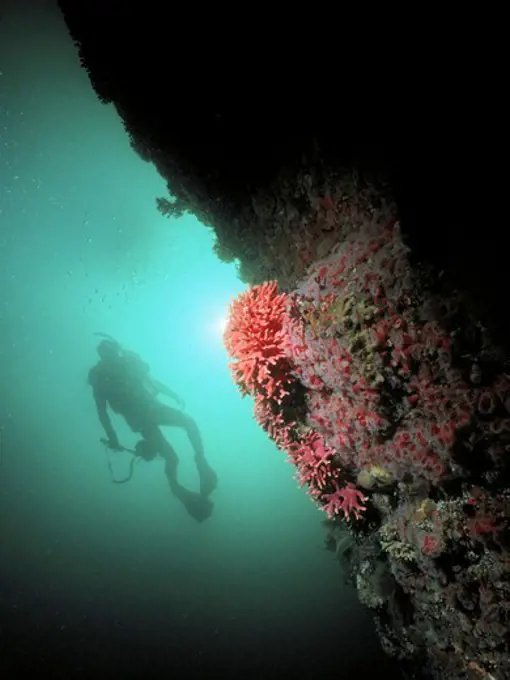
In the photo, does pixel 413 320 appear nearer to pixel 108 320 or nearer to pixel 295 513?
pixel 295 513

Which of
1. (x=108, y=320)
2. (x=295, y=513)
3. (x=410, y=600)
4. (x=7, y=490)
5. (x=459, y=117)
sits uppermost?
(x=108, y=320)

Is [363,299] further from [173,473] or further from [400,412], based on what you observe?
[173,473]

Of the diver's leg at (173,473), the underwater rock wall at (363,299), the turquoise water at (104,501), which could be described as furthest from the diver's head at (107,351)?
the underwater rock wall at (363,299)

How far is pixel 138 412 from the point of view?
14.9m

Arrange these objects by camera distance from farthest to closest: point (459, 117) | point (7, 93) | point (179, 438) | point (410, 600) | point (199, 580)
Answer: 1. point (179, 438)
2. point (199, 580)
3. point (7, 93)
4. point (410, 600)
5. point (459, 117)

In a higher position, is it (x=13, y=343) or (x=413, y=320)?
(x=13, y=343)

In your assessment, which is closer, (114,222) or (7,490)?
(114,222)

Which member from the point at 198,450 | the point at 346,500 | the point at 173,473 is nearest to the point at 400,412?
the point at 346,500

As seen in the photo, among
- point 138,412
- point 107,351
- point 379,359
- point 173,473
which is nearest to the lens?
point 379,359

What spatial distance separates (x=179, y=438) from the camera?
83500 mm

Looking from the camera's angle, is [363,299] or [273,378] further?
[273,378]

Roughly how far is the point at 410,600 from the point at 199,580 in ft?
72.2

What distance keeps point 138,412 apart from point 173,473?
3297 mm

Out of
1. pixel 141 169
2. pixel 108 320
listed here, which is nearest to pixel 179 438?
pixel 108 320
